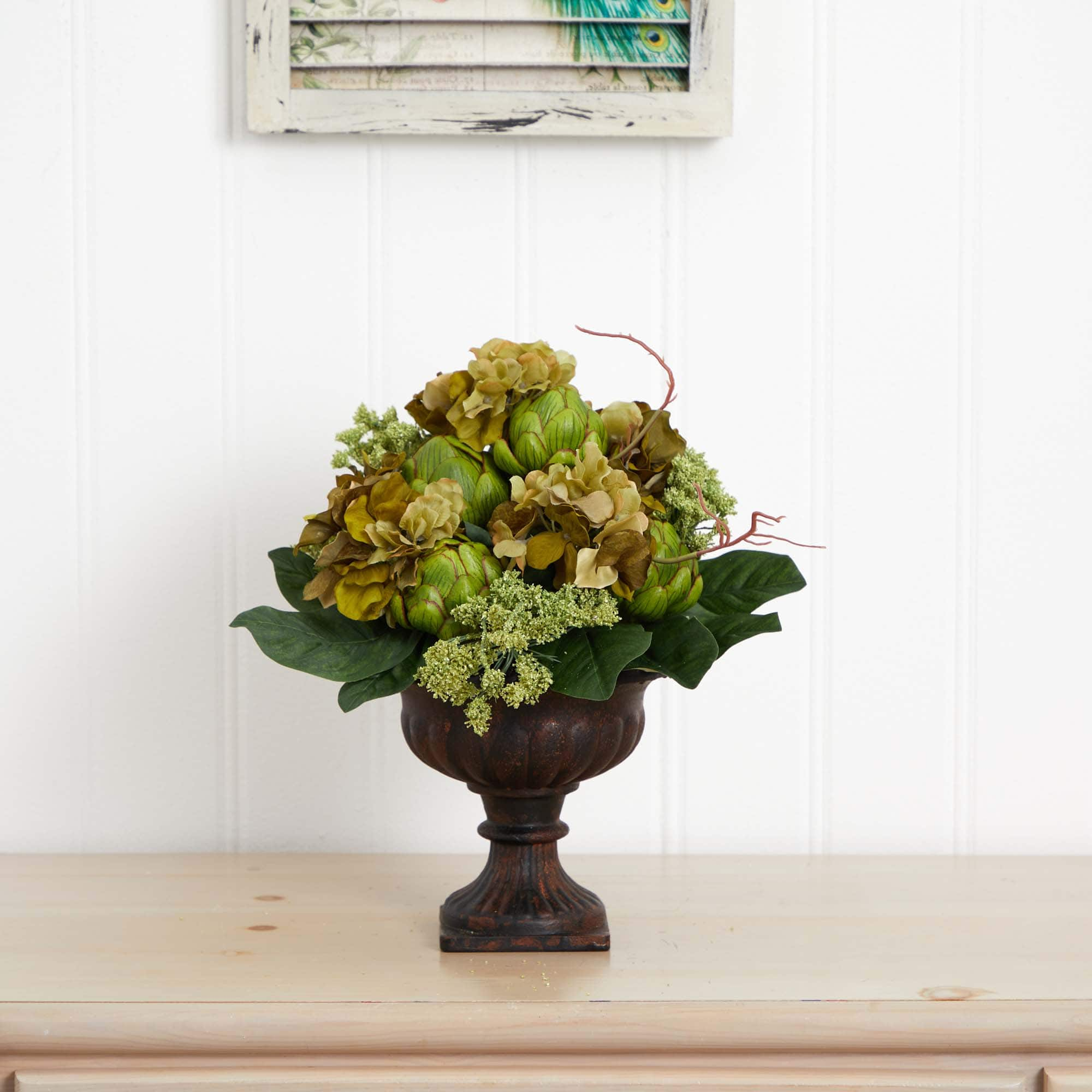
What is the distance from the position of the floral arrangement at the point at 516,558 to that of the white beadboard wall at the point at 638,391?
1.03 feet

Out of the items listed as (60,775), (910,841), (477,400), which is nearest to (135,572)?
(60,775)

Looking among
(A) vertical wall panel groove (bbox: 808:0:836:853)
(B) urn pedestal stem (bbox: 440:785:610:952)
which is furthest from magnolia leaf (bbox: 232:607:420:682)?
(A) vertical wall panel groove (bbox: 808:0:836:853)

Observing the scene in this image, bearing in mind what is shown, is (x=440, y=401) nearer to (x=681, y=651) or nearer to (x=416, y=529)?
(x=416, y=529)

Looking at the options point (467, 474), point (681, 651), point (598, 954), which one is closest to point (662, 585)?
point (681, 651)

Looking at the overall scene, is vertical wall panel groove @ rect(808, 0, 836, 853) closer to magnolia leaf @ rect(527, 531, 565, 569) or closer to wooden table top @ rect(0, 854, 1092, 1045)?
wooden table top @ rect(0, 854, 1092, 1045)

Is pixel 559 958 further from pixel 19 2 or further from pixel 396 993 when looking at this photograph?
pixel 19 2

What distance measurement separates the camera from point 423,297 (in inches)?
40.6

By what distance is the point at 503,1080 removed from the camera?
0.65 meters

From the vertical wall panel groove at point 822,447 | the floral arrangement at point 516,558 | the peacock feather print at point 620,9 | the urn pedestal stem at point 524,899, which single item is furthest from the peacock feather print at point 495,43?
the urn pedestal stem at point 524,899

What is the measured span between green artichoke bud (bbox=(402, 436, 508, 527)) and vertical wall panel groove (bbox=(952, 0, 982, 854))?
55 cm

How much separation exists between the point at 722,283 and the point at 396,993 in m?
0.70

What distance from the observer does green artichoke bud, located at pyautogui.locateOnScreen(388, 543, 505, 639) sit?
2.20 ft

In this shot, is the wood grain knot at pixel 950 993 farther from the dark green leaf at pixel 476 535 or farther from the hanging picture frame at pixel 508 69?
the hanging picture frame at pixel 508 69

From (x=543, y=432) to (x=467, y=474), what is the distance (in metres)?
0.06
